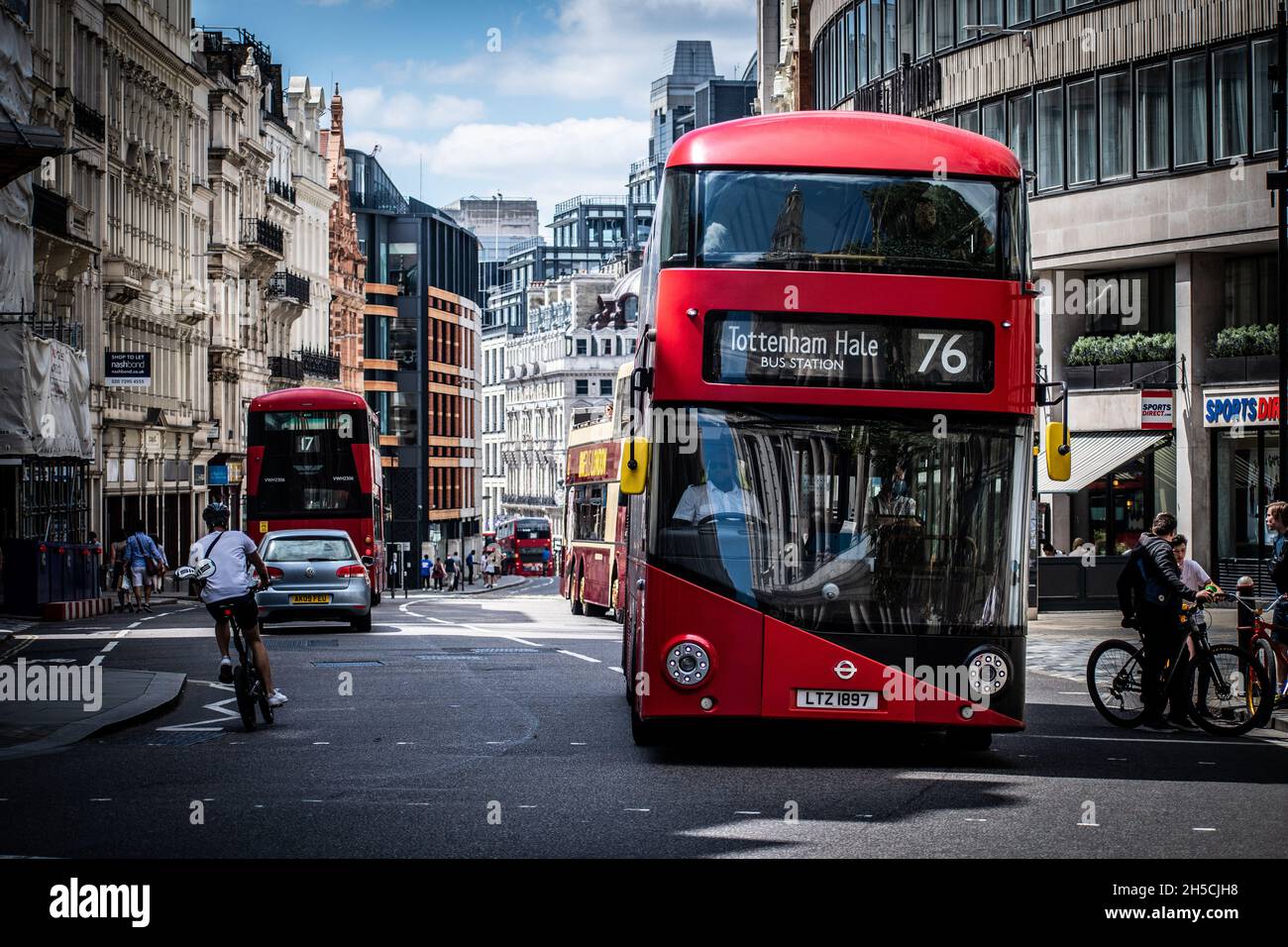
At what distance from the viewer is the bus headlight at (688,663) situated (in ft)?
45.3

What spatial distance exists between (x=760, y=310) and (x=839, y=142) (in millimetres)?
1373

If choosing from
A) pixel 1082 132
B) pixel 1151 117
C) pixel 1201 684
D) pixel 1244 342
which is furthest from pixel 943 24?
pixel 1201 684

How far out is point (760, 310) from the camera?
13.9 metres

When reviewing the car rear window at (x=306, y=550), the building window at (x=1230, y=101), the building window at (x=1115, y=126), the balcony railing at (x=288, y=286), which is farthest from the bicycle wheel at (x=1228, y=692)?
the balcony railing at (x=288, y=286)

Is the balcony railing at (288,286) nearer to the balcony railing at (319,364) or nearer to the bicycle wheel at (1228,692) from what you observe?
the balcony railing at (319,364)

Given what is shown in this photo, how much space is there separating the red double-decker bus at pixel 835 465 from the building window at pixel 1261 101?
25.7m

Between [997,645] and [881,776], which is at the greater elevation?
[997,645]

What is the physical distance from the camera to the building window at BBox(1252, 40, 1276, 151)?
3766 cm

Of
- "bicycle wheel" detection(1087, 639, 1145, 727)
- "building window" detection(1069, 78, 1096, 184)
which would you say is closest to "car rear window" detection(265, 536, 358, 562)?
"bicycle wheel" detection(1087, 639, 1145, 727)

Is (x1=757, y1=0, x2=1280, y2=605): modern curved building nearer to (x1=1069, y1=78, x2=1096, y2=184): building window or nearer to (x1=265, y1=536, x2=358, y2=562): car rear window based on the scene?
(x1=1069, y1=78, x2=1096, y2=184): building window
